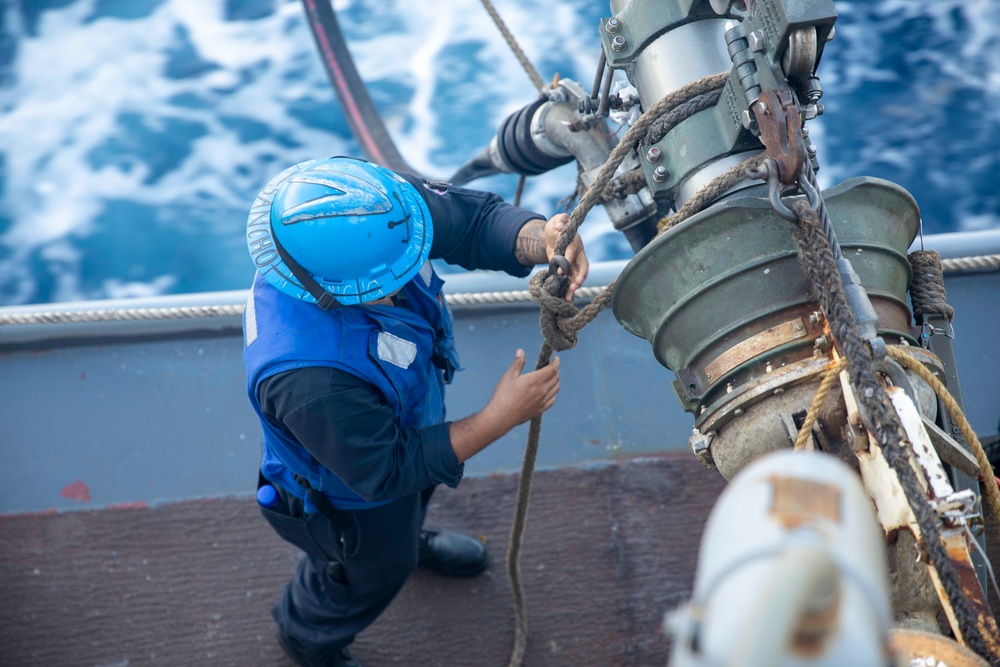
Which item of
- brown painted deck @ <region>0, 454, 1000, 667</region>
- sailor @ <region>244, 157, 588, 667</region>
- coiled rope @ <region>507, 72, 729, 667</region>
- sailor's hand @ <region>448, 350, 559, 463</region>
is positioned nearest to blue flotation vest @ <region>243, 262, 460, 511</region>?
sailor @ <region>244, 157, 588, 667</region>

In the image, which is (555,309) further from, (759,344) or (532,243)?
(759,344)

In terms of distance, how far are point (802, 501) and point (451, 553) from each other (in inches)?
70.6

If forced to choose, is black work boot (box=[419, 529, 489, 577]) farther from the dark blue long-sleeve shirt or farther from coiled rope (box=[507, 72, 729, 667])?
the dark blue long-sleeve shirt

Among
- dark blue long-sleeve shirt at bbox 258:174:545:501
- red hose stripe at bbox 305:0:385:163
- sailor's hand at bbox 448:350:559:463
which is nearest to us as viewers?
dark blue long-sleeve shirt at bbox 258:174:545:501

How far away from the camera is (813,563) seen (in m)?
0.56

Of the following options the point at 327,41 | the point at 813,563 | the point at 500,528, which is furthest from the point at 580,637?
the point at 327,41

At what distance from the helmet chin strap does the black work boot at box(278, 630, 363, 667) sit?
1046 millimetres

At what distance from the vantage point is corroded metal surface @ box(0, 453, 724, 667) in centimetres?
224

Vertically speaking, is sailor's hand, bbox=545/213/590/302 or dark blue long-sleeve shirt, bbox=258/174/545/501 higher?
sailor's hand, bbox=545/213/590/302

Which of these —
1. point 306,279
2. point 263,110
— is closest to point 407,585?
point 306,279

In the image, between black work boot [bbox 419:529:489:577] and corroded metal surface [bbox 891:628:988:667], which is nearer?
corroded metal surface [bbox 891:628:988:667]

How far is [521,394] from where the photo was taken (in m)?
1.68

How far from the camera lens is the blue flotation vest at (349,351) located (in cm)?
157

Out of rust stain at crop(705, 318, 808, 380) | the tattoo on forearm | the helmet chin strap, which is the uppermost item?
rust stain at crop(705, 318, 808, 380)
